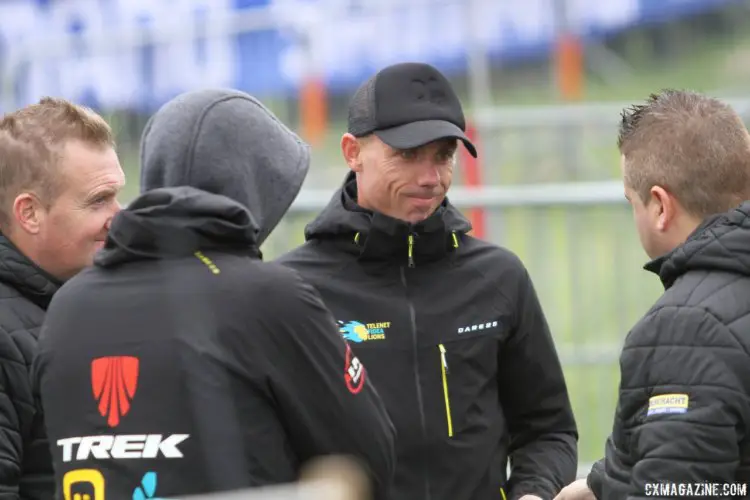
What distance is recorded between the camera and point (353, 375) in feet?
9.11

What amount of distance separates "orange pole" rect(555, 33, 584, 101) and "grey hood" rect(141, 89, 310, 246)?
41.9 feet

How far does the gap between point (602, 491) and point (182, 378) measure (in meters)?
1.17

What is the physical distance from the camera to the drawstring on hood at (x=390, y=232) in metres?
3.96

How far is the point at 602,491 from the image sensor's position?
A: 10.8 ft

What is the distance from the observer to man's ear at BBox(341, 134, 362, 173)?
4.16 m

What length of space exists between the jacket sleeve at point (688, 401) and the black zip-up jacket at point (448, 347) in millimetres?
808

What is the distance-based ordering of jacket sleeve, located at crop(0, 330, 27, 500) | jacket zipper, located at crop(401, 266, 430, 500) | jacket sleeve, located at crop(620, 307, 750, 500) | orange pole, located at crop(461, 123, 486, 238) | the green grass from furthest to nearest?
orange pole, located at crop(461, 123, 486, 238) → the green grass → jacket zipper, located at crop(401, 266, 430, 500) → jacket sleeve, located at crop(0, 330, 27, 500) → jacket sleeve, located at crop(620, 307, 750, 500)

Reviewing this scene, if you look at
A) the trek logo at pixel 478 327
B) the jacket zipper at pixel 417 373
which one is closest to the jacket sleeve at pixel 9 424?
the jacket zipper at pixel 417 373

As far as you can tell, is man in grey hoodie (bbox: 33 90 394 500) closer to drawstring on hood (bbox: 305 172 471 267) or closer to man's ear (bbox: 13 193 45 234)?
man's ear (bbox: 13 193 45 234)

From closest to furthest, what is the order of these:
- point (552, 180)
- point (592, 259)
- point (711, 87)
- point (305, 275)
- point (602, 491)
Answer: point (602, 491) → point (305, 275) → point (592, 259) → point (552, 180) → point (711, 87)

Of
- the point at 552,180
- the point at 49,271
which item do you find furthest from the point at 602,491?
the point at 552,180

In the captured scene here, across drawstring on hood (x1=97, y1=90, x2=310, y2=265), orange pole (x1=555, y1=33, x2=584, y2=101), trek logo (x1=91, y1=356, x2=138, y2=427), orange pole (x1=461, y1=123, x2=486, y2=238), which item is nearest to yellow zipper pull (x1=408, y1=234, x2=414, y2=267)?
drawstring on hood (x1=97, y1=90, x2=310, y2=265)

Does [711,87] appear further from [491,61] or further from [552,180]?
[552,180]

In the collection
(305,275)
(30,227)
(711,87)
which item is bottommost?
(711,87)
